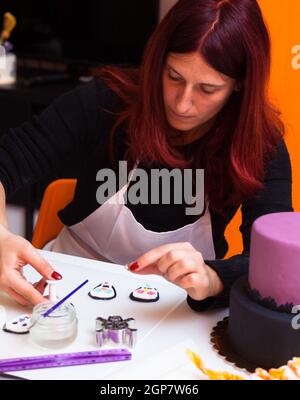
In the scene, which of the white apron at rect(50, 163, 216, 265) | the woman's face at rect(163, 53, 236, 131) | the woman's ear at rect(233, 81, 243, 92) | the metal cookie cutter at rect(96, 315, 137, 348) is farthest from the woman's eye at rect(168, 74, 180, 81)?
the metal cookie cutter at rect(96, 315, 137, 348)

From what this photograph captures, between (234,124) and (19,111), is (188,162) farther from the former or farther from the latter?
(19,111)

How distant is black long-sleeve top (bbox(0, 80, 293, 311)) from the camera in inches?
53.3

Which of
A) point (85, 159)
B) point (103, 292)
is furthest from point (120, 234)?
point (103, 292)

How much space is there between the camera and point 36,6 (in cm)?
276

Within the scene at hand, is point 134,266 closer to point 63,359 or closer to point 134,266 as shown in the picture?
point 134,266

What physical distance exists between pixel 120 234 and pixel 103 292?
0.33 meters

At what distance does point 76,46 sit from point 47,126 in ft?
4.84

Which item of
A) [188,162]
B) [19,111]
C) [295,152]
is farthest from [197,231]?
[19,111]

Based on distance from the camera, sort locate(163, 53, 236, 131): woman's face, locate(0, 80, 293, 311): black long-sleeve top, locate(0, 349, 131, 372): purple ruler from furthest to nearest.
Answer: locate(0, 80, 293, 311): black long-sleeve top, locate(163, 53, 236, 131): woman's face, locate(0, 349, 131, 372): purple ruler

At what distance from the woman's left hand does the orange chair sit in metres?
0.60

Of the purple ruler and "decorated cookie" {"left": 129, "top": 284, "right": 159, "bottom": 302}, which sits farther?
"decorated cookie" {"left": 129, "top": 284, "right": 159, "bottom": 302}

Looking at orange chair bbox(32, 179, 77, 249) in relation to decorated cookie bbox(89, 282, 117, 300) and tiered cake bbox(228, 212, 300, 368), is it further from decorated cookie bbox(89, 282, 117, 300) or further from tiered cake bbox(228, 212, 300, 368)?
tiered cake bbox(228, 212, 300, 368)

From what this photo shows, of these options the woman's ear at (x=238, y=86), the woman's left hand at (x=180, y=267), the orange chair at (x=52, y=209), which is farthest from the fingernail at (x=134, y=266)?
the orange chair at (x=52, y=209)

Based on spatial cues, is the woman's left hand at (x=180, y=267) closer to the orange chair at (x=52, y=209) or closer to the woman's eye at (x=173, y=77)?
the woman's eye at (x=173, y=77)
